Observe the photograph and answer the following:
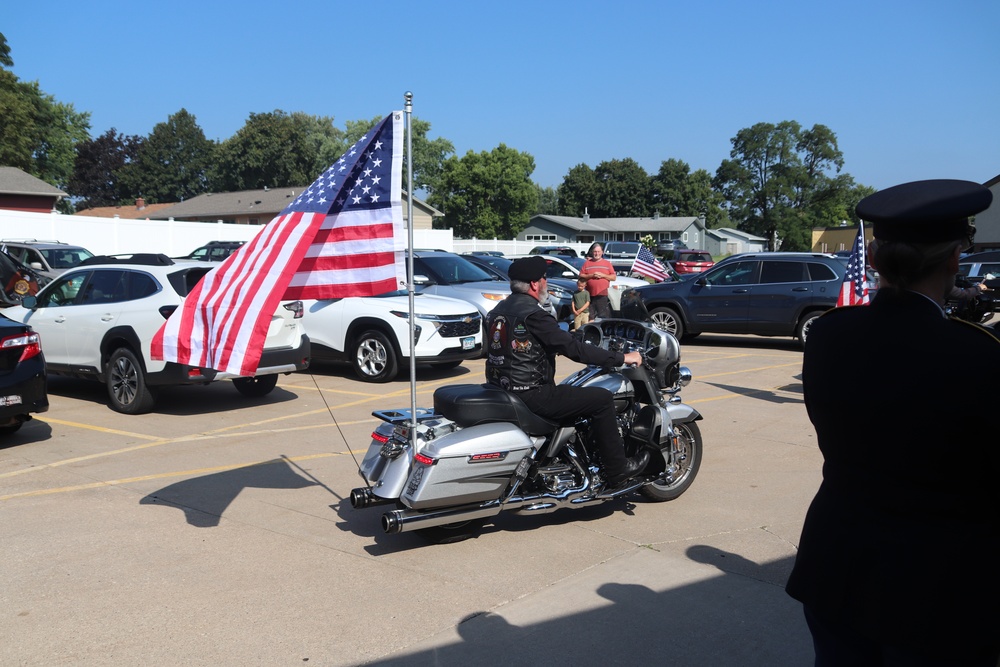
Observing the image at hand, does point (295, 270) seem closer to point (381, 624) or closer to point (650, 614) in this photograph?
point (381, 624)

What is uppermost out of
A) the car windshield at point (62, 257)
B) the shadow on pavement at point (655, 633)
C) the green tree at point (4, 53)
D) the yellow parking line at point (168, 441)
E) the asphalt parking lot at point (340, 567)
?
the green tree at point (4, 53)

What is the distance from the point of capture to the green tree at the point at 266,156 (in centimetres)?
9250

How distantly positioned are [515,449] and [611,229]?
3520 inches

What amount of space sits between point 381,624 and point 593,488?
6.40 feet

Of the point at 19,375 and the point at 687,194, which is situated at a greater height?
the point at 687,194

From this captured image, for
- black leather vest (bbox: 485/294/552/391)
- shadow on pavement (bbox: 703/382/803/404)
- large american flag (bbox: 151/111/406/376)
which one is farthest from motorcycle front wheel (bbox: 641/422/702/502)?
shadow on pavement (bbox: 703/382/803/404)

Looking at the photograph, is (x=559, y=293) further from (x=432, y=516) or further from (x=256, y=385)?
(x=432, y=516)

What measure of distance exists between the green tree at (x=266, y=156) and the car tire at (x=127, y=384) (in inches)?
3302

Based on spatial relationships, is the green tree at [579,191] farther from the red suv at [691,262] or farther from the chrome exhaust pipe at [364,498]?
the chrome exhaust pipe at [364,498]

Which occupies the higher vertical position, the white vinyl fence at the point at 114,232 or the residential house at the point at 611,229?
the residential house at the point at 611,229

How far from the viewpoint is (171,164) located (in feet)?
352

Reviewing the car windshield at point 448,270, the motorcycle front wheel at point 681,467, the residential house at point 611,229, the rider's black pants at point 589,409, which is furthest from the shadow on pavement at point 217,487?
the residential house at point 611,229

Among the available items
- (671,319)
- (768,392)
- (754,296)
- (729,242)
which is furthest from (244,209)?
(768,392)

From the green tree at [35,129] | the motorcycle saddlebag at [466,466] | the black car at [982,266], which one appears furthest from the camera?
the green tree at [35,129]
